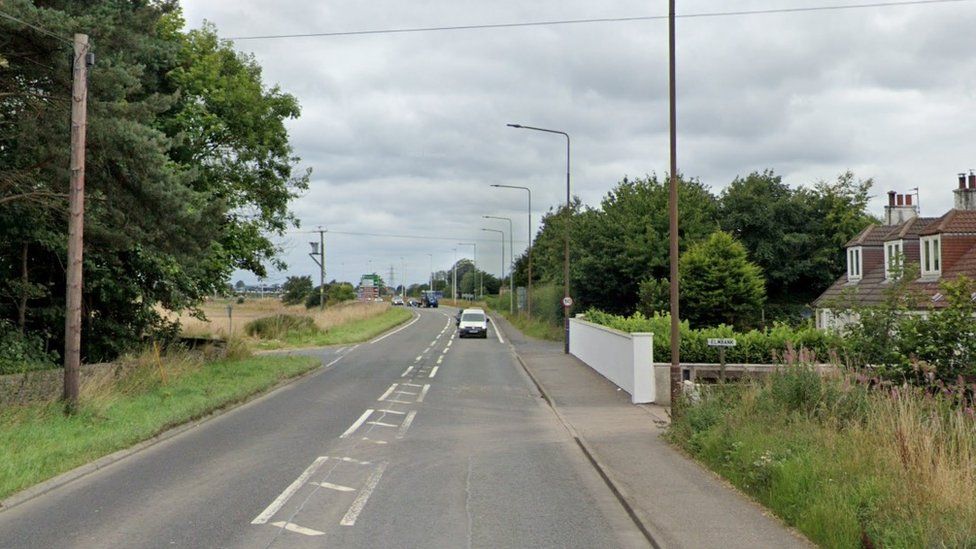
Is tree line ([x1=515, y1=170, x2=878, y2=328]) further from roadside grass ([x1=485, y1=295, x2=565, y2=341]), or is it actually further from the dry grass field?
the dry grass field

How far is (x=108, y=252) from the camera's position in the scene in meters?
20.0

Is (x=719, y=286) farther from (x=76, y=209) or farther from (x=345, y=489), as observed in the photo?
(x=345, y=489)

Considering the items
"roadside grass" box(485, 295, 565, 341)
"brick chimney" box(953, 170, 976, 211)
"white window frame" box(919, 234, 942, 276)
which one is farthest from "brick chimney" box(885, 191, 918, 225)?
"roadside grass" box(485, 295, 565, 341)

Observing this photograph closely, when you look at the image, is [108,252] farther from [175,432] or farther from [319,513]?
[319,513]

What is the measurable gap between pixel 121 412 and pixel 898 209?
40.0 meters

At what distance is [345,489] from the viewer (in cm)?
943

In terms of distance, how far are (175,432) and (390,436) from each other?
3598 mm

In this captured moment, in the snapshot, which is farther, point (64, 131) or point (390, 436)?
point (64, 131)

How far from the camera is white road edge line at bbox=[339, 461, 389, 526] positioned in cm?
798

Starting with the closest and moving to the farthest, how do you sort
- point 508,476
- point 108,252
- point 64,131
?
1. point 508,476
2. point 64,131
3. point 108,252

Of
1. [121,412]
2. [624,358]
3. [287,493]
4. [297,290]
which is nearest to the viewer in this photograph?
[287,493]

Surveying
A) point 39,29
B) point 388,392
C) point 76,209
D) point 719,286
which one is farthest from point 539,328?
point 39,29

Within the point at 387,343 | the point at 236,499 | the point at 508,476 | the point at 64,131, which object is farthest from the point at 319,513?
the point at 387,343

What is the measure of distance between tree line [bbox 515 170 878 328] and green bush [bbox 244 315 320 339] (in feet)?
49.5
